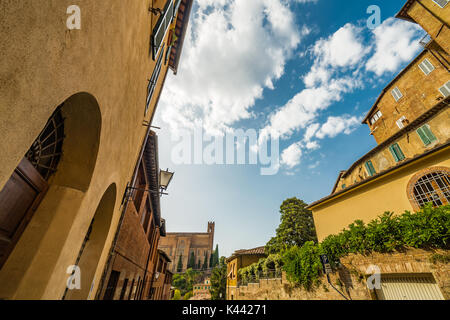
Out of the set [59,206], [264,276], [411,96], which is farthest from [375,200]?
[411,96]

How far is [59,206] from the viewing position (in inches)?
104

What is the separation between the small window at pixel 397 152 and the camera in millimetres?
13698

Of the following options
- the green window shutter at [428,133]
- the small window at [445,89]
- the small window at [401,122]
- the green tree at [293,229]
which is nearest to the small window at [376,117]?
the small window at [401,122]

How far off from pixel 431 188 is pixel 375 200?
212 centimetres

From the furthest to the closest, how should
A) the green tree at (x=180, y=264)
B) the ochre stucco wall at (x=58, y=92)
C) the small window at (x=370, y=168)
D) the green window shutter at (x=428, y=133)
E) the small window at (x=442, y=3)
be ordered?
the green tree at (x=180, y=264) < the small window at (x=370, y=168) < the small window at (x=442, y=3) < the green window shutter at (x=428, y=133) < the ochre stucco wall at (x=58, y=92)

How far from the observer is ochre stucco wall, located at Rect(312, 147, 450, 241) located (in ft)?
27.7

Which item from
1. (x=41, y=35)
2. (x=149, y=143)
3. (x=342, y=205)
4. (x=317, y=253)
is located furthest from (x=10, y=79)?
(x=342, y=205)

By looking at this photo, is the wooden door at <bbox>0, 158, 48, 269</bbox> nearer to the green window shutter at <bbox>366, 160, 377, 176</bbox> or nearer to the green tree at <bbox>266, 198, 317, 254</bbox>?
the green window shutter at <bbox>366, 160, 377, 176</bbox>

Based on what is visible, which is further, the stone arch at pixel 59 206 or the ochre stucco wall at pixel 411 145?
the ochre stucco wall at pixel 411 145

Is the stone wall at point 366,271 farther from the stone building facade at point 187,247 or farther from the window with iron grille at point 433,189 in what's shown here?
the stone building facade at point 187,247

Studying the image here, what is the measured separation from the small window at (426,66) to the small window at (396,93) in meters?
2.31
